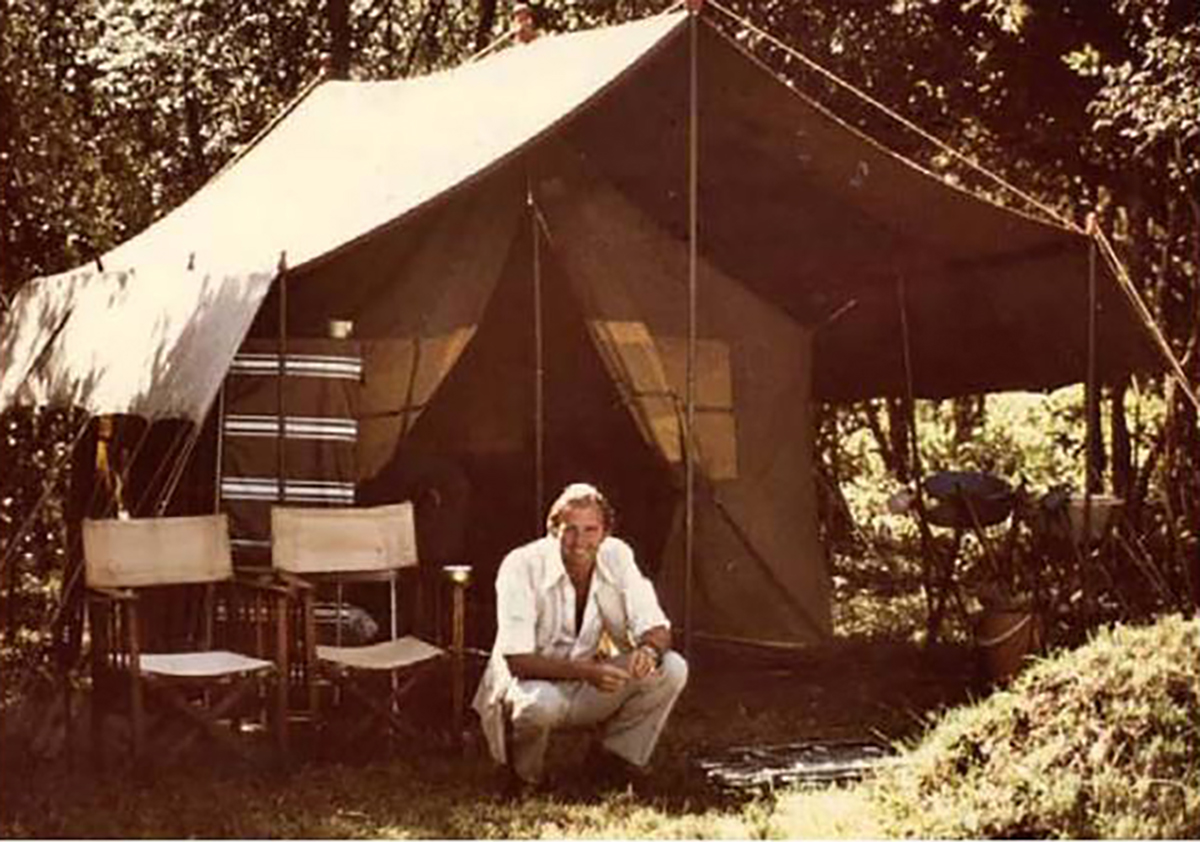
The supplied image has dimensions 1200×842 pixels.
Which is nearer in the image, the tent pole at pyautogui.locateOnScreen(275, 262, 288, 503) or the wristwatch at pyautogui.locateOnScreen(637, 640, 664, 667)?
the wristwatch at pyautogui.locateOnScreen(637, 640, 664, 667)

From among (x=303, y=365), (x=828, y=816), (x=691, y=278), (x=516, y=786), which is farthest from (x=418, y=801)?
(x=691, y=278)

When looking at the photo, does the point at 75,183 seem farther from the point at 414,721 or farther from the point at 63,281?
the point at 414,721

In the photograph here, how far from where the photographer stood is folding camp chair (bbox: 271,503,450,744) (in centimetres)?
618

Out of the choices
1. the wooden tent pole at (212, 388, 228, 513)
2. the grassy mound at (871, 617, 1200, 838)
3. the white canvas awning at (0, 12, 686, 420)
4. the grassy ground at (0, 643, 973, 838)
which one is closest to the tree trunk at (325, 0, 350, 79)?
the white canvas awning at (0, 12, 686, 420)

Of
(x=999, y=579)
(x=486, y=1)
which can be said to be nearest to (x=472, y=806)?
(x=999, y=579)

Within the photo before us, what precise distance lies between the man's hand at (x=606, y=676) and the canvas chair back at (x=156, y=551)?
1.63 meters

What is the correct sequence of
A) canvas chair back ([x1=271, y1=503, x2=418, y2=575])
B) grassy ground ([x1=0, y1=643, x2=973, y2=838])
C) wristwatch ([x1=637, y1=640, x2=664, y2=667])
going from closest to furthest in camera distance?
grassy ground ([x1=0, y1=643, x2=973, y2=838]), wristwatch ([x1=637, y1=640, x2=664, y2=667]), canvas chair back ([x1=271, y1=503, x2=418, y2=575])

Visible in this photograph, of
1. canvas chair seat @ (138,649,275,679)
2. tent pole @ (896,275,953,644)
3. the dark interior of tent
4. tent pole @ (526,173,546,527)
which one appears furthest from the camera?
tent pole @ (896,275,953,644)

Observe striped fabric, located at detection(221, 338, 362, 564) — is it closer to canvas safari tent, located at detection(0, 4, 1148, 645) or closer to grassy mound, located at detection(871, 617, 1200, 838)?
canvas safari tent, located at detection(0, 4, 1148, 645)

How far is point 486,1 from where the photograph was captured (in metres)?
16.9

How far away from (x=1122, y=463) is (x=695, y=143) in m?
5.29

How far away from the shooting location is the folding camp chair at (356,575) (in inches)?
243

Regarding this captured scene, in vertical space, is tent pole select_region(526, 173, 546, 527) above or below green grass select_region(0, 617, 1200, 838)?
above

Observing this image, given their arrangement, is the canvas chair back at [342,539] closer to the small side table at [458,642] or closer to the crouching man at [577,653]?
the small side table at [458,642]
